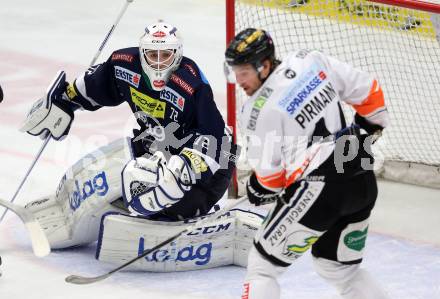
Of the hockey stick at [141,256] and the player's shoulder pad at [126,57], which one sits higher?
the player's shoulder pad at [126,57]

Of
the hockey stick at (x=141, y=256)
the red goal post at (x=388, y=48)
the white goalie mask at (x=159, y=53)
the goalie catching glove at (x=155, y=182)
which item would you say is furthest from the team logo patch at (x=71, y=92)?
the red goal post at (x=388, y=48)

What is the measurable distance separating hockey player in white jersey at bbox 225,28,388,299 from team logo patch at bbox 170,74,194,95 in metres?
0.80

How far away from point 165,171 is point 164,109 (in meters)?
0.32

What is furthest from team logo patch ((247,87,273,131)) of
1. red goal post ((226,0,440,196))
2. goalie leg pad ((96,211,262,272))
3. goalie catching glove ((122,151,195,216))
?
red goal post ((226,0,440,196))

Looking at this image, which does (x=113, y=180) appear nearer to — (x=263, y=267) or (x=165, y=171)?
(x=165, y=171)

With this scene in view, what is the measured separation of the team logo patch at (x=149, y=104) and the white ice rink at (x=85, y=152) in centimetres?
69

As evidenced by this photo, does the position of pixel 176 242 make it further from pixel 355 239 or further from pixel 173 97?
pixel 355 239

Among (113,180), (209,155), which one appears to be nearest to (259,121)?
(209,155)

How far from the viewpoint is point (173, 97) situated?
4.39 meters

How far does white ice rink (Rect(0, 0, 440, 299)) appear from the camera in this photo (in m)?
4.32

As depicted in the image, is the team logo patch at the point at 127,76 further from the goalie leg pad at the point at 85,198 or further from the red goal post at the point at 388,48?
the red goal post at the point at 388,48

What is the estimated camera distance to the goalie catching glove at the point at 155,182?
4254 mm

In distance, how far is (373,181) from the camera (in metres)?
3.54

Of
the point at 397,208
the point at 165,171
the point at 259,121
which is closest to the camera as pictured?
the point at 259,121
